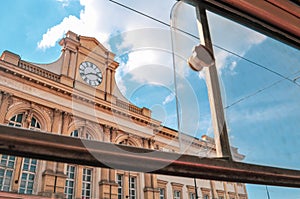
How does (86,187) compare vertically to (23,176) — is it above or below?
below

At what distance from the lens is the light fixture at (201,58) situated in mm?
359

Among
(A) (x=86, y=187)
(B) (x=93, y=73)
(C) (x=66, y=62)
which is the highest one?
(C) (x=66, y=62)

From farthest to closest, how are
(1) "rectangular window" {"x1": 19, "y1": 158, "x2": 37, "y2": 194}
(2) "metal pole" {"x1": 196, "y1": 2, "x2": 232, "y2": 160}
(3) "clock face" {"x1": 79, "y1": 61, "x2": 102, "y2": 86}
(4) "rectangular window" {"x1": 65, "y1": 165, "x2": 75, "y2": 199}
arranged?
(4) "rectangular window" {"x1": 65, "y1": 165, "x2": 75, "y2": 199} → (1) "rectangular window" {"x1": 19, "y1": 158, "x2": 37, "y2": 194} → (3) "clock face" {"x1": 79, "y1": 61, "x2": 102, "y2": 86} → (2) "metal pole" {"x1": 196, "y1": 2, "x2": 232, "y2": 160}

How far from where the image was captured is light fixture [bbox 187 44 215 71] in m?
0.36

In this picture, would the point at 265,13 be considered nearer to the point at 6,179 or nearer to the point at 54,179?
the point at 54,179

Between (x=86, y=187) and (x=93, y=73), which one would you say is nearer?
(x=93, y=73)

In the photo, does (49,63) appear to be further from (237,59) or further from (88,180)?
(237,59)

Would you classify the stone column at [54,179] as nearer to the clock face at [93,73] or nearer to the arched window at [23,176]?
the arched window at [23,176]

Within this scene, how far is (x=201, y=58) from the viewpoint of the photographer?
1.18 ft

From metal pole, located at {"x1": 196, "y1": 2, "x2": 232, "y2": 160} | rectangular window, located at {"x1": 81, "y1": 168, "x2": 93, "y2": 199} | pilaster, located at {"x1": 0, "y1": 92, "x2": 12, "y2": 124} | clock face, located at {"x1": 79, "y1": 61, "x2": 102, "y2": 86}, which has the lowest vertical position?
metal pole, located at {"x1": 196, "y1": 2, "x2": 232, "y2": 160}

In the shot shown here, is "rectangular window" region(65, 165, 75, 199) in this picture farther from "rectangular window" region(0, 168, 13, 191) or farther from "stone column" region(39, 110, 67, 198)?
"rectangular window" region(0, 168, 13, 191)

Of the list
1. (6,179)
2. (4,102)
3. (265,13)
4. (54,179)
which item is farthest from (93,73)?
(4,102)

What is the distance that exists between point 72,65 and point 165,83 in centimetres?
338

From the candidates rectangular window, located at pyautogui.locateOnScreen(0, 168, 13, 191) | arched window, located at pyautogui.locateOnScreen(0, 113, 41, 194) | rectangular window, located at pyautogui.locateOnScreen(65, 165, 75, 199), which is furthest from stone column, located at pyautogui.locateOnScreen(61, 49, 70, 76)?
rectangular window, located at pyautogui.locateOnScreen(0, 168, 13, 191)
